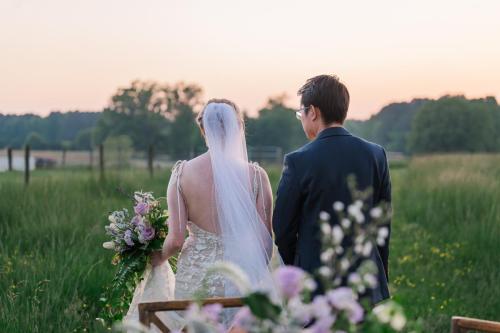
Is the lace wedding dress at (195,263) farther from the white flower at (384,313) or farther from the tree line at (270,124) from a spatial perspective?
the tree line at (270,124)

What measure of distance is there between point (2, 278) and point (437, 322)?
144 inches

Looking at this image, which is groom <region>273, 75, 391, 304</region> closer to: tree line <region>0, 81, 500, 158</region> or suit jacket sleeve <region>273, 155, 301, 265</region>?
suit jacket sleeve <region>273, 155, 301, 265</region>

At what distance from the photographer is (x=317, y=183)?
3.82 meters

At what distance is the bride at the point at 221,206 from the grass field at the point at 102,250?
4.22ft

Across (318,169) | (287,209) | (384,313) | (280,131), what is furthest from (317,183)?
(280,131)

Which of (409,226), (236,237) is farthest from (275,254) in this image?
(409,226)

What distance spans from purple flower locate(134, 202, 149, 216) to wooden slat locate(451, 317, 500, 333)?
2.13m

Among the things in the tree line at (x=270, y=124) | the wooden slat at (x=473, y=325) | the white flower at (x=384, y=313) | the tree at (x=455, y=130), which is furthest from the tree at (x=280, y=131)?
the white flower at (x=384, y=313)

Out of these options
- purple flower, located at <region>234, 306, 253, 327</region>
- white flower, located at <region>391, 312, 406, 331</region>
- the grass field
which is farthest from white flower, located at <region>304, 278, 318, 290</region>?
the grass field

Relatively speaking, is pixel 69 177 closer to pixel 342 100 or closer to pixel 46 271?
pixel 46 271

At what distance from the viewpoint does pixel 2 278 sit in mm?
6699

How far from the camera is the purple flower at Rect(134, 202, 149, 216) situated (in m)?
4.74

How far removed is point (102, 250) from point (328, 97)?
184 inches

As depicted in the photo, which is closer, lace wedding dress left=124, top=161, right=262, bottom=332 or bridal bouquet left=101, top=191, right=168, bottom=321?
lace wedding dress left=124, top=161, right=262, bottom=332
